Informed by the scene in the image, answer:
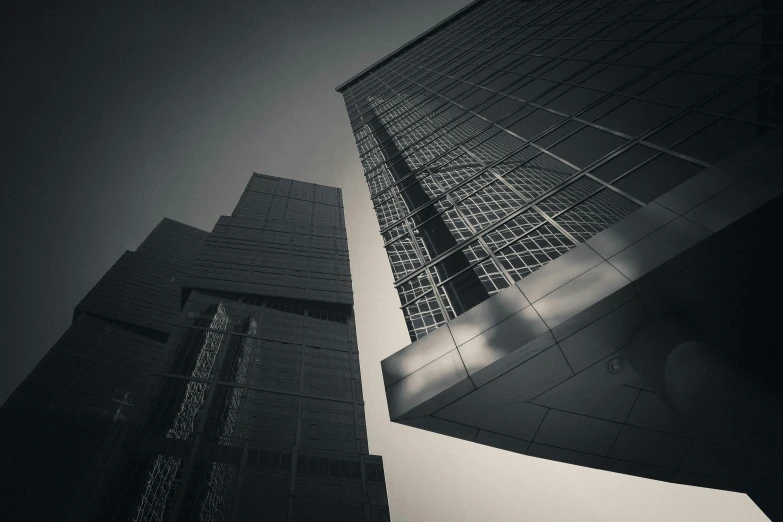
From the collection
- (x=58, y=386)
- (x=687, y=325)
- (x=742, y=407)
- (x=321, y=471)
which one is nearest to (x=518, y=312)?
(x=687, y=325)

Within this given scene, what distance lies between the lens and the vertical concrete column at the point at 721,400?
7.92 m

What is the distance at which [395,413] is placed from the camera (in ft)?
35.2

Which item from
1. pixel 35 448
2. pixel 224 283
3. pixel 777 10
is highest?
pixel 224 283

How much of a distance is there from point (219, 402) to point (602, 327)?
6551 centimetres

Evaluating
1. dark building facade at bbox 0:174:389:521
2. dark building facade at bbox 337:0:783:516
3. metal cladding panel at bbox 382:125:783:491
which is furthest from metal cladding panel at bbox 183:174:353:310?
metal cladding panel at bbox 382:125:783:491

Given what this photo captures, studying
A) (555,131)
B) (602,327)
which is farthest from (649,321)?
(555,131)

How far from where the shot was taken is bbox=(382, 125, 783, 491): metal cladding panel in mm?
9508

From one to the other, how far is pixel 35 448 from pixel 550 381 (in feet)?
275

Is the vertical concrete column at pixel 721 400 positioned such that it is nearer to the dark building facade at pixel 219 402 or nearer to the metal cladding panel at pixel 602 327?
the metal cladding panel at pixel 602 327

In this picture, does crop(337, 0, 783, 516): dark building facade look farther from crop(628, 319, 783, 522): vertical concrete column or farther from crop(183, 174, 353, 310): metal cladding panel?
crop(183, 174, 353, 310): metal cladding panel

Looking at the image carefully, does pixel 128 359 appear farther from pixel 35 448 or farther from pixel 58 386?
pixel 35 448

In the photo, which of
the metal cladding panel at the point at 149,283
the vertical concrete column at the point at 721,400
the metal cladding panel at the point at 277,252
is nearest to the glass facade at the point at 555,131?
the vertical concrete column at the point at 721,400

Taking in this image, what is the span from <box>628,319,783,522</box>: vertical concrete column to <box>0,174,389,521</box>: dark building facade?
175 feet

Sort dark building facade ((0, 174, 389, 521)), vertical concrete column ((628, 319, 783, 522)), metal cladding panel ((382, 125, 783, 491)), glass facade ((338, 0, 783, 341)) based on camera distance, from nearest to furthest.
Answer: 1. vertical concrete column ((628, 319, 783, 522))
2. metal cladding panel ((382, 125, 783, 491))
3. glass facade ((338, 0, 783, 341))
4. dark building facade ((0, 174, 389, 521))
